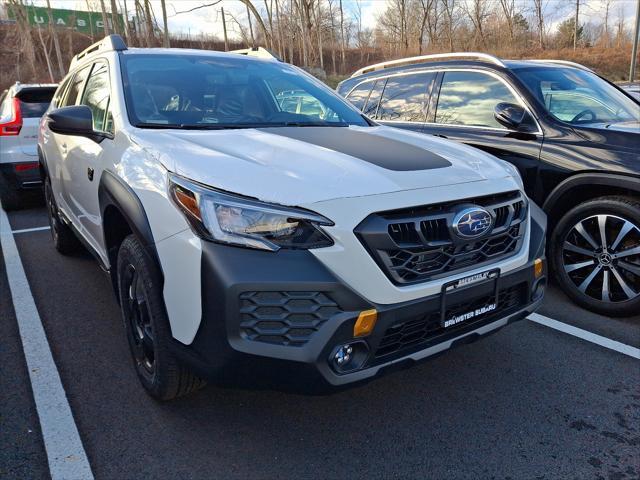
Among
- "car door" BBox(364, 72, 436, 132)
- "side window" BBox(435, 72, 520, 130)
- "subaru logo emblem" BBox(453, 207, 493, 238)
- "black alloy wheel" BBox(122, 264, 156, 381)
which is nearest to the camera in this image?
"subaru logo emblem" BBox(453, 207, 493, 238)

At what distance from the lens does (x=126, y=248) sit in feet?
7.97

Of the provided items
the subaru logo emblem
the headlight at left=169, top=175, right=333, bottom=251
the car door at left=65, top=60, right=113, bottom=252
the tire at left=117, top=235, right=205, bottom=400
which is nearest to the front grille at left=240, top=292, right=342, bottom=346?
the headlight at left=169, top=175, right=333, bottom=251

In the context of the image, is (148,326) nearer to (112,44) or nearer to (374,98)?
(112,44)

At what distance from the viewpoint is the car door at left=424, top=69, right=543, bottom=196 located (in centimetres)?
389

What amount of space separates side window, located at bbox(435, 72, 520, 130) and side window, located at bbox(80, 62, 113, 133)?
290 cm

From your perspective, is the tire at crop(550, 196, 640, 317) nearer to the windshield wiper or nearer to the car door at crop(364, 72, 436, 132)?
the car door at crop(364, 72, 436, 132)

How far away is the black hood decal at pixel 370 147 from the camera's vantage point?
232cm

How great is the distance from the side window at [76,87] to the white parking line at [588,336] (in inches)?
147

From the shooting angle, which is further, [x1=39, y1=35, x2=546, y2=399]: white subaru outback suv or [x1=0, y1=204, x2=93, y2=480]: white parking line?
[x1=0, y1=204, x2=93, y2=480]: white parking line

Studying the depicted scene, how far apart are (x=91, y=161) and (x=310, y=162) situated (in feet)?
5.11

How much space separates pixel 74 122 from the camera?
2779mm

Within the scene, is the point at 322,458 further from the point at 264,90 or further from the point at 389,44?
the point at 389,44

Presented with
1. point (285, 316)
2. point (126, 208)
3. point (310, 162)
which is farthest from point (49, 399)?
point (310, 162)

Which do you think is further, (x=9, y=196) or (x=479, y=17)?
(x=479, y=17)
